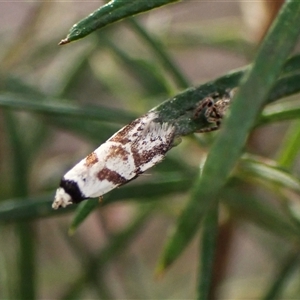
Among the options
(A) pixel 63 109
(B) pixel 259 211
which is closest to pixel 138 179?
(B) pixel 259 211

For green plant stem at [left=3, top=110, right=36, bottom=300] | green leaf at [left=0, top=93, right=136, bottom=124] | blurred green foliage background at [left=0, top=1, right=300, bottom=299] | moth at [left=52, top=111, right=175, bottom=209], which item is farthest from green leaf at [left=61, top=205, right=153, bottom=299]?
moth at [left=52, top=111, right=175, bottom=209]

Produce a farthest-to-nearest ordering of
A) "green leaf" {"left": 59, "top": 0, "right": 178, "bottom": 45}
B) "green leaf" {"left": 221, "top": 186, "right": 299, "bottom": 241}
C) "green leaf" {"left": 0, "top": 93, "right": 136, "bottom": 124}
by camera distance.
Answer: "green leaf" {"left": 221, "top": 186, "right": 299, "bottom": 241} → "green leaf" {"left": 0, "top": 93, "right": 136, "bottom": 124} → "green leaf" {"left": 59, "top": 0, "right": 178, "bottom": 45}

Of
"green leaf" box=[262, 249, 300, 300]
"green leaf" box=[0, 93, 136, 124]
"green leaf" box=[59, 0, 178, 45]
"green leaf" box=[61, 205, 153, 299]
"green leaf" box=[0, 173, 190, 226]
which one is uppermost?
"green leaf" box=[59, 0, 178, 45]

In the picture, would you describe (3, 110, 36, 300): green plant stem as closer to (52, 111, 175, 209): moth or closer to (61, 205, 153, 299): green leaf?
(61, 205, 153, 299): green leaf

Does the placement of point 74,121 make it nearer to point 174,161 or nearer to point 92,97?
point 174,161

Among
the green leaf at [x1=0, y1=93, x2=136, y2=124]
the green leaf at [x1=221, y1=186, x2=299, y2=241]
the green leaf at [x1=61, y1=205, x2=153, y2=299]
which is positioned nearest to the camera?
the green leaf at [x1=0, y1=93, x2=136, y2=124]

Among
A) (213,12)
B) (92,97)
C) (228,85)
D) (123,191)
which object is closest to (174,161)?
(123,191)

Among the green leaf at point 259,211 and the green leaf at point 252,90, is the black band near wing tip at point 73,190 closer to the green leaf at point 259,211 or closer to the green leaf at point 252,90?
the green leaf at point 252,90
